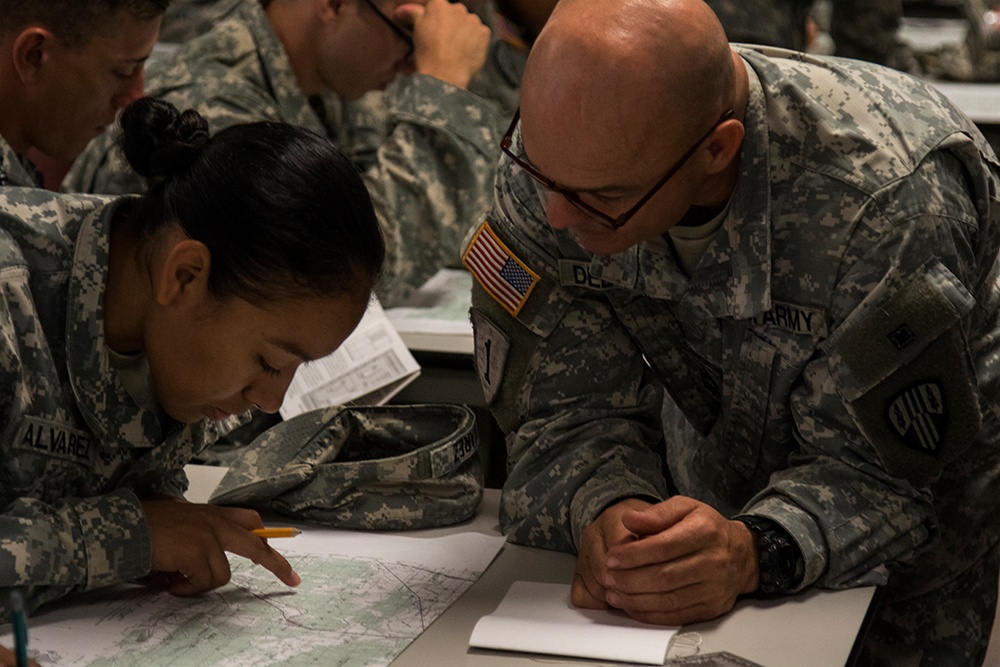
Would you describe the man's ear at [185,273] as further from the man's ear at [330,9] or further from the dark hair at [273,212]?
the man's ear at [330,9]

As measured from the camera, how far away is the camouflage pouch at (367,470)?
5.52ft

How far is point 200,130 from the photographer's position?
1521mm

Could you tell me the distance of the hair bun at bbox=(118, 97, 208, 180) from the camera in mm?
1486

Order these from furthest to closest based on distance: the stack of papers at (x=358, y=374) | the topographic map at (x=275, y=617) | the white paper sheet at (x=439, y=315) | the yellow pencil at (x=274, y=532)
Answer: the white paper sheet at (x=439, y=315), the stack of papers at (x=358, y=374), the yellow pencil at (x=274, y=532), the topographic map at (x=275, y=617)

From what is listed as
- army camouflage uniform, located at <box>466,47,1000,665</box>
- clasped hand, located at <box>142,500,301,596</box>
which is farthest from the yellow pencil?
army camouflage uniform, located at <box>466,47,1000,665</box>

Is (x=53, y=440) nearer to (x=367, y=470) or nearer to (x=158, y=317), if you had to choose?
(x=158, y=317)

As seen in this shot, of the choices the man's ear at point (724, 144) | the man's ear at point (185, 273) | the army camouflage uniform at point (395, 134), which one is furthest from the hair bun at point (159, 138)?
the army camouflage uniform at point (395, 134)

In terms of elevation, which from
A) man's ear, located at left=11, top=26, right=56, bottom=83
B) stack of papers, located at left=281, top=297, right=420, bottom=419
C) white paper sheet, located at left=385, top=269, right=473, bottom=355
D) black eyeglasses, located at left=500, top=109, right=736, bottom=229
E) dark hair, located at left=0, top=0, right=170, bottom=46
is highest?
black eyeglasses, located at left=500, top=109, right=736, bottom=229

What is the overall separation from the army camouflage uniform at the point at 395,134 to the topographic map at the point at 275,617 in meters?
1.17

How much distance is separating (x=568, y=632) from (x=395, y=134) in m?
1.65

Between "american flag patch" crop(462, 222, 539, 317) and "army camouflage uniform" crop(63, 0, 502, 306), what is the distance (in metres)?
0.95

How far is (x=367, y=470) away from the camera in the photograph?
1678 mm

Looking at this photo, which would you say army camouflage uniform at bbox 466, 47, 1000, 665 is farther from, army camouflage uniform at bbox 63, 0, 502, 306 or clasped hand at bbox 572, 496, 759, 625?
army camouflage uniform at bbox 63, 0, 502, 306

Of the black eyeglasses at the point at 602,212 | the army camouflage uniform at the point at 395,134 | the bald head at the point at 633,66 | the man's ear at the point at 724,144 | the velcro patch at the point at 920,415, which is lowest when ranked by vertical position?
the army camouflage uniform at the point at 395,134
